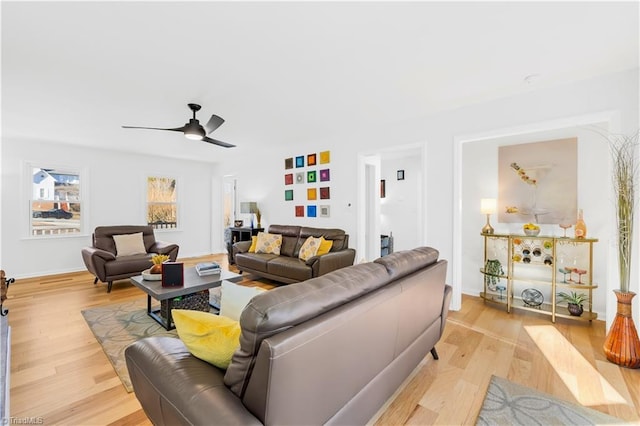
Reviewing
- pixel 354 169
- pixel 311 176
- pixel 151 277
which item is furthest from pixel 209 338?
pixel 311 176

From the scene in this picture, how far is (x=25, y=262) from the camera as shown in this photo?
4.89 metres

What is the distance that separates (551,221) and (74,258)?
776cm

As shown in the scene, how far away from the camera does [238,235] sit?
6.09 metres

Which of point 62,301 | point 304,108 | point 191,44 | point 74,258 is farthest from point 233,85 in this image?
point 74,258

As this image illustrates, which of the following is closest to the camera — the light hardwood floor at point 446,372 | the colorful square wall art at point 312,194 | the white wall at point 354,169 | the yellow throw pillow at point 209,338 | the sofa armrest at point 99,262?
the yellow throw pillow at point 209,338

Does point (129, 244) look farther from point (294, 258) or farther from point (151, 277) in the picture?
point (294, 258)

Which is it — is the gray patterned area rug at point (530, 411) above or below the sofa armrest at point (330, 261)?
below

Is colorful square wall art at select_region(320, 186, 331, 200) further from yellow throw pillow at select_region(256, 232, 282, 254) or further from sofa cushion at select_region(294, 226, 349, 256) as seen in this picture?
yellow throw pillow at select_region(256, 232, 282, 254)

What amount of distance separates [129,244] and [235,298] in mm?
4117

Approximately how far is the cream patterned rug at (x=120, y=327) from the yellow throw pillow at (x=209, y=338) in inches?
48.3

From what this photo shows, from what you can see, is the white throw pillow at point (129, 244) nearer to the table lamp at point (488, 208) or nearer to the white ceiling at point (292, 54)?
the white ceiling at point (292, 54)

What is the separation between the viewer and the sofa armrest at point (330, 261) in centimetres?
386

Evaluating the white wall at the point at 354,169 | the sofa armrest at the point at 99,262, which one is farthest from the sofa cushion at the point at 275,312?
the sofa armrest at the point at 99,262

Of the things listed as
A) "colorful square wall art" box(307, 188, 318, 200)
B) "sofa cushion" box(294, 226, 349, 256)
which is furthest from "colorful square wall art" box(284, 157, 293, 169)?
"sofa cushion" box(294, 226, 349, 256)
